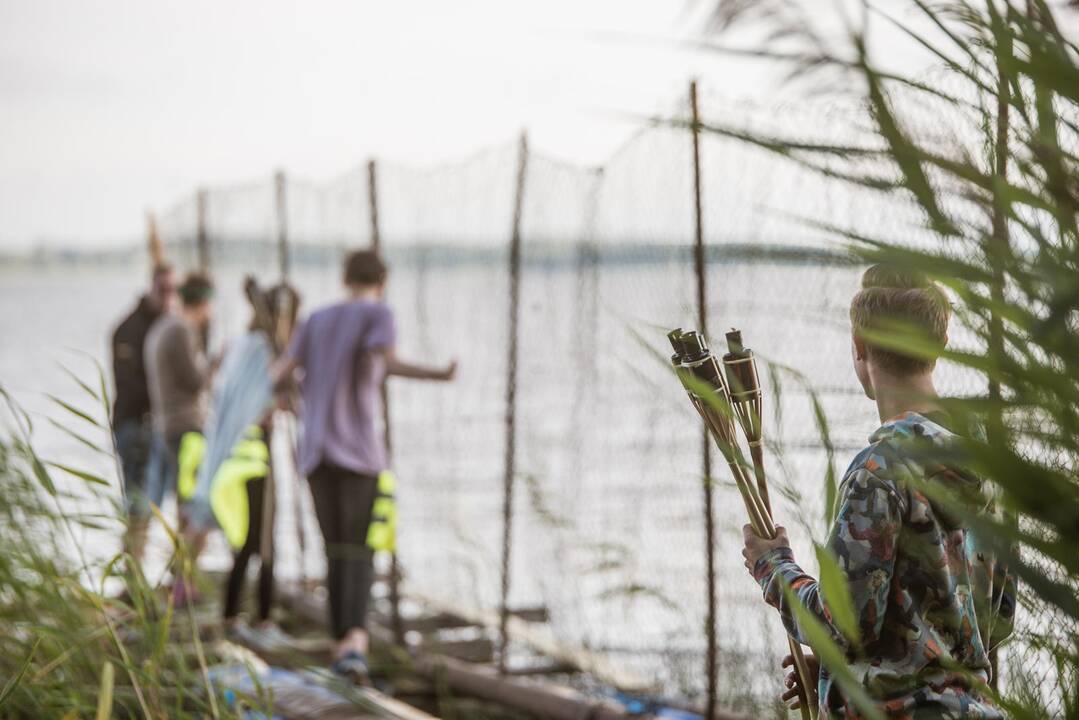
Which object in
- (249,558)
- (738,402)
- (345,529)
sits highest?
(738,402)

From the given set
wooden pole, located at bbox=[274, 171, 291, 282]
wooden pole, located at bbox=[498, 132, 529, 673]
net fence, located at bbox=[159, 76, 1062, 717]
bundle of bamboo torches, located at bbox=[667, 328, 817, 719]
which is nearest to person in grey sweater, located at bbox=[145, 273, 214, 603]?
net fence, located at bbox=[159, 76, 1062, 717]

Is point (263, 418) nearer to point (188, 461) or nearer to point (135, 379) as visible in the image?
point (188, 461)

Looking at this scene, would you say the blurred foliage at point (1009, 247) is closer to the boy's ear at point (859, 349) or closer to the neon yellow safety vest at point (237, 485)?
the boy's ear at point (859, 349)

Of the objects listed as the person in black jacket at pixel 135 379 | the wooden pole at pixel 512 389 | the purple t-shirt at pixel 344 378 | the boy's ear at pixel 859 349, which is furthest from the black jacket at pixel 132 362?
the boy's ear at pixel 859 349

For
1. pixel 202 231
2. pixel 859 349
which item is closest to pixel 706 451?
pixel 859 349

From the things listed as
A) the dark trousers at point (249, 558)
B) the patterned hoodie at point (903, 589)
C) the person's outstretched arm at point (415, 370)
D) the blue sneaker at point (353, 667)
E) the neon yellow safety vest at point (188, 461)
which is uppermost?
the person's outstretched arm at point (415, 370)

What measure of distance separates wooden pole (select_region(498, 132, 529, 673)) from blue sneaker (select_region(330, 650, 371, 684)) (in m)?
0.58

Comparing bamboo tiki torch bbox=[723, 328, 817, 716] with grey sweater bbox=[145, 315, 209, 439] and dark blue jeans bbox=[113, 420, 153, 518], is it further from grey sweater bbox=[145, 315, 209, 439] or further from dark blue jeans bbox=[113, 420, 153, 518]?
dark blue jeans bbox=[113, 420, 153, 518]

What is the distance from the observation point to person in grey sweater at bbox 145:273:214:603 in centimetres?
690

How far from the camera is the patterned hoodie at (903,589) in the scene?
2.00 metres

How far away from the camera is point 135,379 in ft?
25.1

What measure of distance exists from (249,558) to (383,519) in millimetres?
1070

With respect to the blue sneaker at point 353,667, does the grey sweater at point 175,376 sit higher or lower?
higher

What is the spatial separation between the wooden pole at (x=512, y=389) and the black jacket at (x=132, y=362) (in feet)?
9.14
